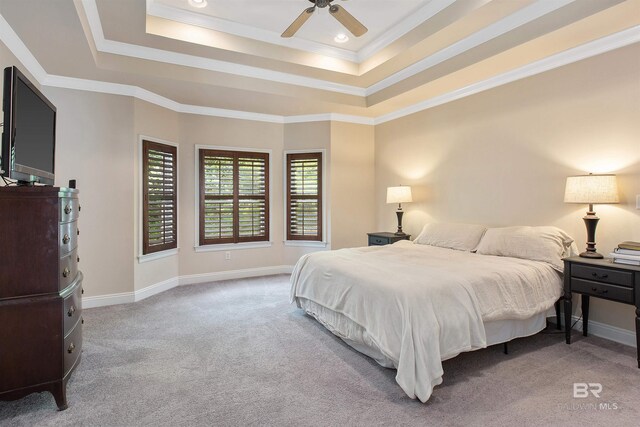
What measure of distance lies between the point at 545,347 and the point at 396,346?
5.28 feet

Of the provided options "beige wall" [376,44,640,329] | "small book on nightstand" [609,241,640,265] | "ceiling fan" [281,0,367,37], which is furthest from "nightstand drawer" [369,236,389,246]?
"ceiling fan" [281,0,367,37]

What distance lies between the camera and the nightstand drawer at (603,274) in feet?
8.23

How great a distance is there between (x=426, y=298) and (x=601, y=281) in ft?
5.28

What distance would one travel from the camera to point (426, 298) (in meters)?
2.22

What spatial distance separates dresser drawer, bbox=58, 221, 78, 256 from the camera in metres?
2.07

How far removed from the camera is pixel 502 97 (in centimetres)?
385

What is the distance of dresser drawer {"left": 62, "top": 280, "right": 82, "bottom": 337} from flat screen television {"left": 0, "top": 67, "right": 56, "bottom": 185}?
78 centimetres

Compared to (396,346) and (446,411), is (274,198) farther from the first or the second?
(446,411)

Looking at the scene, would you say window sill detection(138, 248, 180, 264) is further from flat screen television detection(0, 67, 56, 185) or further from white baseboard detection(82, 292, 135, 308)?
flat screen television detection(0, 67, 56, 185)

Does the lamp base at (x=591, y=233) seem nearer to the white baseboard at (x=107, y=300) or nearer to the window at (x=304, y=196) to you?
the window at (x=304, y=196)

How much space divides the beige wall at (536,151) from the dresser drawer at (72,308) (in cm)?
415

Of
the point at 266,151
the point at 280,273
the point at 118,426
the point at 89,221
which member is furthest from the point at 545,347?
the point at 89,221

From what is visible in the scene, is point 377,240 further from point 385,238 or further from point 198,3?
point 198,3

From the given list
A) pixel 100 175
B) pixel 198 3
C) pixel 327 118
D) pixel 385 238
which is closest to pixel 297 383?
pixel 385 238
